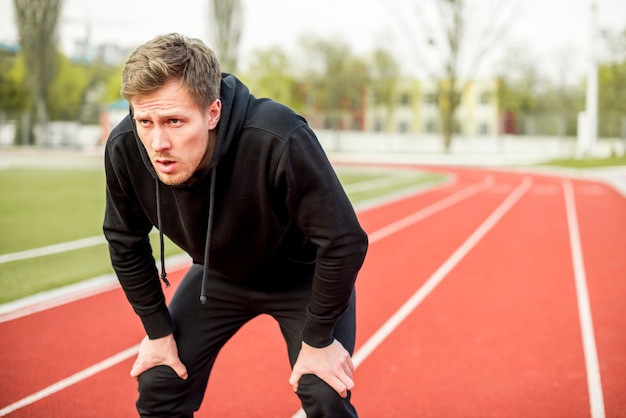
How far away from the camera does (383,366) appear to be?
15.3 feet

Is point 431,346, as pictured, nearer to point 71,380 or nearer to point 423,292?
point 423,292

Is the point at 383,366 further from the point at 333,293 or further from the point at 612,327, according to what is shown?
the point at 333,293

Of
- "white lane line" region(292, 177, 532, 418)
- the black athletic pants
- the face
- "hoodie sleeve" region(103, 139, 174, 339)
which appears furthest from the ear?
"white lane line" region(292, 177, 532, 418)

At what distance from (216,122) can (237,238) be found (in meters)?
0.42

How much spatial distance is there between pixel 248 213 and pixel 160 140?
413mm

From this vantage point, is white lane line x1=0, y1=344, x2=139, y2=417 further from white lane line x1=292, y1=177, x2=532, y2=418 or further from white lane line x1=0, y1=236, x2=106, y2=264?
white lane line x1=0, y1=236, x2=106, y2=264

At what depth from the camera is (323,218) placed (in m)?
2.18

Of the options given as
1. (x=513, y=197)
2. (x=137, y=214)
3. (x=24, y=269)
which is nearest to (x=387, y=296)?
(x=24, y=269)

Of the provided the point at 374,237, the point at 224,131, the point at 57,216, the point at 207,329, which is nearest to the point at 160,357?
the point at 207,329

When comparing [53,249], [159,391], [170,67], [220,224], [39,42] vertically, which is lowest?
[53,249]

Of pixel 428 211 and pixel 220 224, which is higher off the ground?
pixel 220 224

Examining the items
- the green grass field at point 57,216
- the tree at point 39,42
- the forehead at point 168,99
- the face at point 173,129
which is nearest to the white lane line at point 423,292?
the face at point 173,129

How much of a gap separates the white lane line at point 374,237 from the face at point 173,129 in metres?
2.44

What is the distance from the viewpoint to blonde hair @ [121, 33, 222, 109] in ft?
6.68
